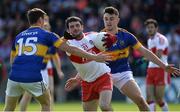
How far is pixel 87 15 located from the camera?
2512 cm

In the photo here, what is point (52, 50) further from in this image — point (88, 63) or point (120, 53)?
point (88, 63)

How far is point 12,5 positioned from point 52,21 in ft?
7.43

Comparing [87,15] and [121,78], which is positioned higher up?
[87,15]

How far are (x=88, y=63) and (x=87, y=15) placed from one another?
44.8 feet

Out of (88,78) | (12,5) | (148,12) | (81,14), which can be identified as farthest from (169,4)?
(88,78)

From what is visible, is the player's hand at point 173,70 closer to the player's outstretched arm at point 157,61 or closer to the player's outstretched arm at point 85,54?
the player's outstretched arm at point 157,61

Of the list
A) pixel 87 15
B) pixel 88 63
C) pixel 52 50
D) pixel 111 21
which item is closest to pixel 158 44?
pixel 52 50

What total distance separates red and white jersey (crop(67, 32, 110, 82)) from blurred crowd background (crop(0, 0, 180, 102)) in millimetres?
11479

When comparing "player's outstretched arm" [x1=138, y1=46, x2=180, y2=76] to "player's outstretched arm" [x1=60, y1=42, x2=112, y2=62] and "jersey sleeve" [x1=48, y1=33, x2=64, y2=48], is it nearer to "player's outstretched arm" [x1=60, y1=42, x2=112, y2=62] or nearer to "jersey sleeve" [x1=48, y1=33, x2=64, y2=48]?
"player's outstretched arm" [x1=60, y1=42, x2=112, y2=62]

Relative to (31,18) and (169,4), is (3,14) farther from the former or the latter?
(31,18)

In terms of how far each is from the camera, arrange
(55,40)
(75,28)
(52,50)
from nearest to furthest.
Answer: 1. (55,40)
2. (75,28)
3. (52,50)

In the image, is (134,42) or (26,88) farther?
(134,42)

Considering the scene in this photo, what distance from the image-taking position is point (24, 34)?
11.0 metres

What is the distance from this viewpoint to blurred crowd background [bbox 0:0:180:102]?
939 inches
